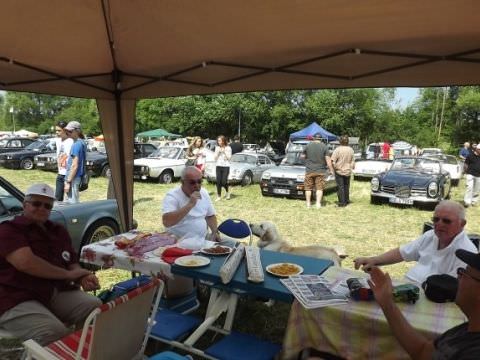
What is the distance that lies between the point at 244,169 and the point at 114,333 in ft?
39.4

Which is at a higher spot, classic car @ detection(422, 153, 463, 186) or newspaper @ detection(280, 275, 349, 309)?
newspaper @ detection(280, 275, 349, 309)

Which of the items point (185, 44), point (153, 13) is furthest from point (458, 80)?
point (153, 13)

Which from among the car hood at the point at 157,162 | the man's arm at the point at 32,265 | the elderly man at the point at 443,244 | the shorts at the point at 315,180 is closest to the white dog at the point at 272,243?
the elderly man at the point at 443,244

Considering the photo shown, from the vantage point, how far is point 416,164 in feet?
38.7

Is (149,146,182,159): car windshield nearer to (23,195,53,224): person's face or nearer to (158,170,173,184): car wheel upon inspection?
(158,170,173,184): car wheel

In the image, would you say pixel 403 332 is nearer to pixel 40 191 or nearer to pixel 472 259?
pixel 472 259

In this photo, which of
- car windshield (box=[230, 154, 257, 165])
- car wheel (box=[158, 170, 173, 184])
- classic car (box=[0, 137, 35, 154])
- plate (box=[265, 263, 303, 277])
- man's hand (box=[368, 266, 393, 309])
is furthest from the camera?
classic car (box=[0, 137, 35, 154])

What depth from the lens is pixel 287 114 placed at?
42250 mm

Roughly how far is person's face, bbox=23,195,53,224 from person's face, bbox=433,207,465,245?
9.65 feet

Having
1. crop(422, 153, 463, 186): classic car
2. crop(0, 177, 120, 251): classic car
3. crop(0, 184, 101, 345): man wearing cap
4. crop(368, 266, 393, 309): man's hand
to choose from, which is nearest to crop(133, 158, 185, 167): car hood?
crop(0, 177, 120, 251): classic car

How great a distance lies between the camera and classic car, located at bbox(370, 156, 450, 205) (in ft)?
33.2

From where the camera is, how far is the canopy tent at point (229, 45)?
2.62 m

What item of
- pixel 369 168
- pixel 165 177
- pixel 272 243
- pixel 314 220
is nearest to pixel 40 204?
pixel 272 243

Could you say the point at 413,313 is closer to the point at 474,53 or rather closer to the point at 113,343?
the point at 113,343
